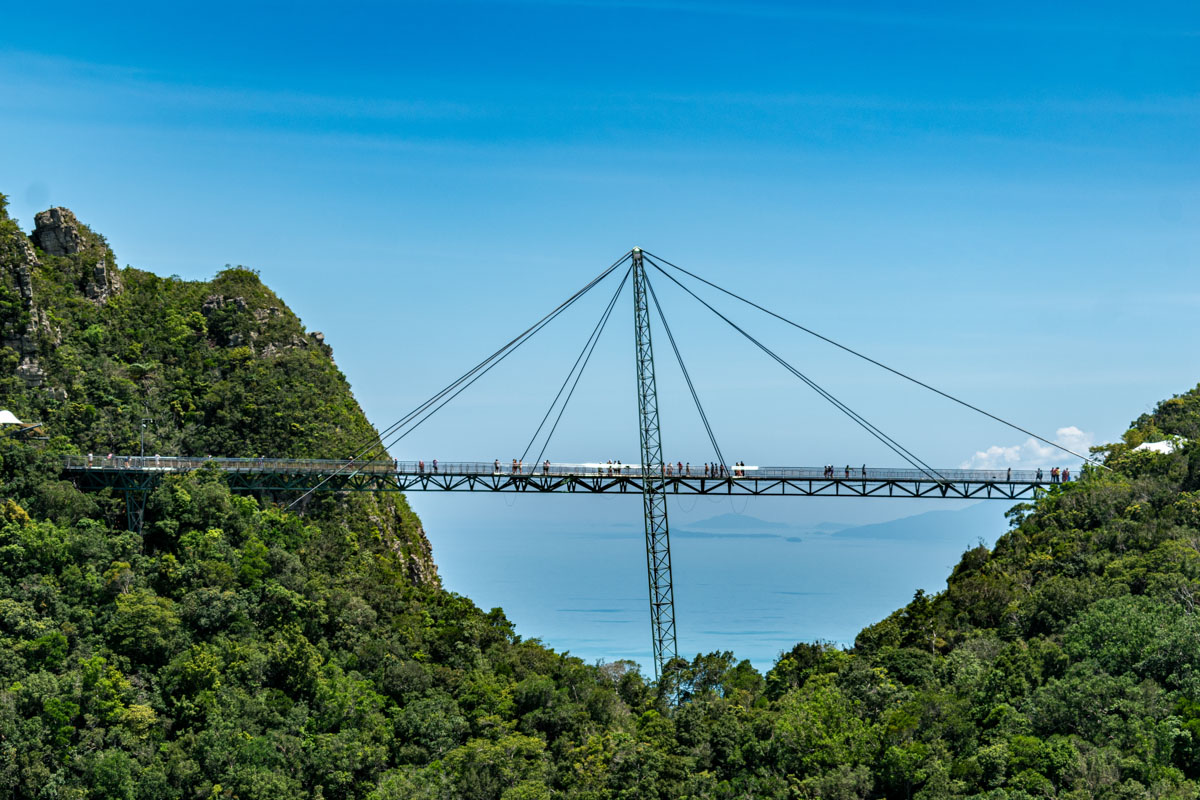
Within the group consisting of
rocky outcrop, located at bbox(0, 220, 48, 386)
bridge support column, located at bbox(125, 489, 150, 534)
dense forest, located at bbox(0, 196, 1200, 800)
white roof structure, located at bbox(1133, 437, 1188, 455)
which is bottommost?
dense forest, located at bbox(0, 196, 1200, 800)

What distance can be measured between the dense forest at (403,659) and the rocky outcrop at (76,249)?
0.19 m

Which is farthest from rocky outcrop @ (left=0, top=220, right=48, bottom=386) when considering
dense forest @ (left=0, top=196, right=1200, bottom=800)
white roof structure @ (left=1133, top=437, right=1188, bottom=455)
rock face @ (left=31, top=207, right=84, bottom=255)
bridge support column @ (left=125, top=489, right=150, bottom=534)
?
white roof structure @ (left=1133, top=437, right=1188, bottom=455)

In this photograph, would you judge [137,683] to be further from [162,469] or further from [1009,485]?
[1009,485]

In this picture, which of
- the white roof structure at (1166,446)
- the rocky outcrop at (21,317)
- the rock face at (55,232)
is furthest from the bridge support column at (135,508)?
the white roof structure at (1166,446)

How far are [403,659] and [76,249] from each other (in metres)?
34.2

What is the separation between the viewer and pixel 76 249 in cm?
7975

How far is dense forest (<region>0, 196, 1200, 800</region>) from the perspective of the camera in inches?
2125

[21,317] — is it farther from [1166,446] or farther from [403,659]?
[1166,446]

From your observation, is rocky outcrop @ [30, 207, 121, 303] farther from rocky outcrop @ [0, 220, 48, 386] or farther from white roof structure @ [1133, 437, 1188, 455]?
white roof structure @ [1133, 437, 1188, 455]

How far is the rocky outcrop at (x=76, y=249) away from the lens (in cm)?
7881

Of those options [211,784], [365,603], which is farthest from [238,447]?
[211,784]

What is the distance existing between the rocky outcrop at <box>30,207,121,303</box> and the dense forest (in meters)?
0.19

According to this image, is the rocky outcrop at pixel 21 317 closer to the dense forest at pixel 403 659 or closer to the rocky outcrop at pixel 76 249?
the dense forest at pixel 403 659

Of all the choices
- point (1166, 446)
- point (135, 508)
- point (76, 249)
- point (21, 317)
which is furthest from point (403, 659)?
point (1166, 446)
